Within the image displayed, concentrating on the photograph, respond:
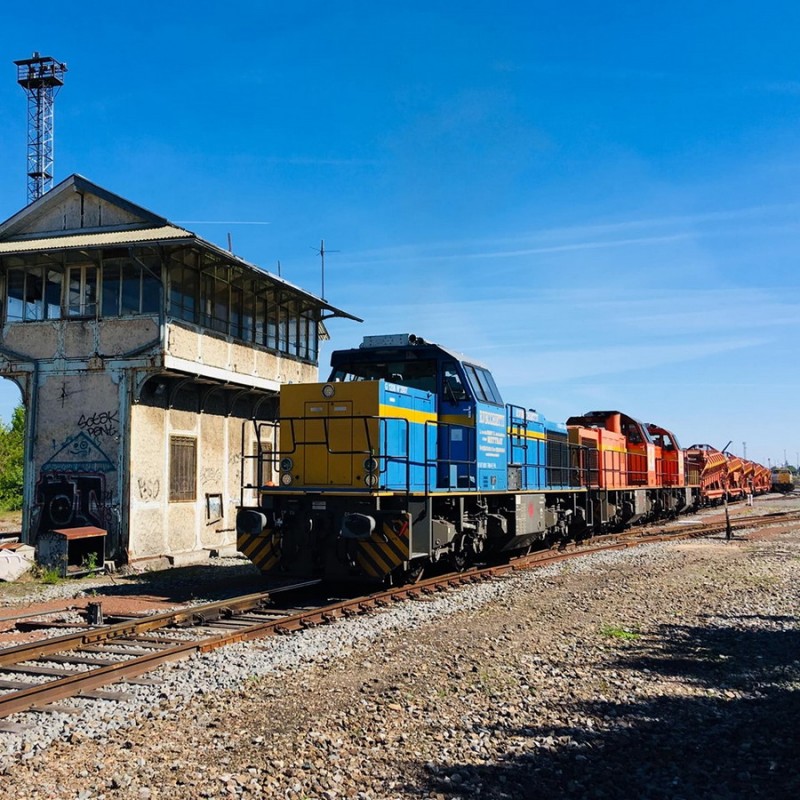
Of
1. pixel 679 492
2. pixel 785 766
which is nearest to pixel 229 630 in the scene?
pixel 785 766

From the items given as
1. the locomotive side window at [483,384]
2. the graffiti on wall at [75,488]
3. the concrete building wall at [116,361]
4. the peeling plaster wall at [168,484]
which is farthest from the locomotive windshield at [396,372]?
the graffiti on wall at [75,488]

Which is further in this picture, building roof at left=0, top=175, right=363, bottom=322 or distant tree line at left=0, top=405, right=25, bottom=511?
distant tree line at left=0, top=405, right=25, bottom=511

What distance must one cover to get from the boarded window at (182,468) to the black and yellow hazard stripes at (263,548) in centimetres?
563

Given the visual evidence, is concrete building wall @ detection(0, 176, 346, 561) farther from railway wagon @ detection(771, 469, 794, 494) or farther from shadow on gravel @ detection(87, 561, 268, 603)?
railway wagon @ detection(771, 469, 794, 494)

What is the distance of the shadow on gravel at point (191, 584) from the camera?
1193cm

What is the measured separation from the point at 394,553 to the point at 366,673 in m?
3.73

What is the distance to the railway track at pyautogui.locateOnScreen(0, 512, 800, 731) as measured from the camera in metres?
6.36

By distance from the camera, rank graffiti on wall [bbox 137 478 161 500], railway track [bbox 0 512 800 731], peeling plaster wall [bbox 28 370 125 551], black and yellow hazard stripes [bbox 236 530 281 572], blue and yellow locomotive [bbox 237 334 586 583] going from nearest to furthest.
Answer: railway track [bbox 0 512 800 731]
blue and yellow locomotive [bbox 237 334 586 583]
black and yellow hazard stripes [bbox 236 530 281 572]
peeling plaster wall [bbox 28 370 125 551]
graffiti on wall [bbox 137 478 161 500]

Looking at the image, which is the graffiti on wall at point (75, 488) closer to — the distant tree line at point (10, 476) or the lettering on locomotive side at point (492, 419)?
the lettering on locomotive side at point (492, 419)

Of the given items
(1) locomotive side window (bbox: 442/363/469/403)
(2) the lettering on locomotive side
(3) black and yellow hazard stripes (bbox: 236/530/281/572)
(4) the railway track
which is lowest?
(4) the railway track

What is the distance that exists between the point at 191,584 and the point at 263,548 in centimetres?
239

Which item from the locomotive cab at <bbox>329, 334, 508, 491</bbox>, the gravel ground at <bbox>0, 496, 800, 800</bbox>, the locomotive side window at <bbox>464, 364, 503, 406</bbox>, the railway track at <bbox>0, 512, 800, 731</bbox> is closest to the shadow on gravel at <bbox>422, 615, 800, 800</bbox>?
the gravel ground at <bbox>0, 496, 800, 800</bbox>

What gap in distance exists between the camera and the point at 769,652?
7.92 m

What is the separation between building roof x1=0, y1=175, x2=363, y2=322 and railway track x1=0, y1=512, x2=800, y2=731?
27.6 ft
